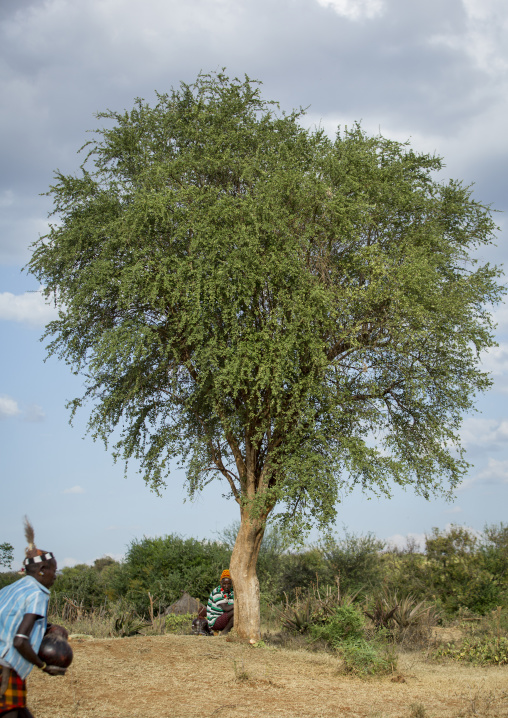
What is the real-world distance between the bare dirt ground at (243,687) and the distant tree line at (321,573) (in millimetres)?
8531

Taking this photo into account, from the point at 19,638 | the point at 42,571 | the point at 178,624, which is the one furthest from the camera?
the point at 178,624

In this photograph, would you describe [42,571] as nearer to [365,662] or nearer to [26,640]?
[26,640]

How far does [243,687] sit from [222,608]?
660 cm

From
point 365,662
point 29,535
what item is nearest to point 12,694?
point 29,535

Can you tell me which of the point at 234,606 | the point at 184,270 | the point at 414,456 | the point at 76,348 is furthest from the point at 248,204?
the point at 234,606

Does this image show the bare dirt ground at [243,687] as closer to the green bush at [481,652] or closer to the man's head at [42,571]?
the green bush at [481,652]

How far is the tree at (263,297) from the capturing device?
15.4 meters

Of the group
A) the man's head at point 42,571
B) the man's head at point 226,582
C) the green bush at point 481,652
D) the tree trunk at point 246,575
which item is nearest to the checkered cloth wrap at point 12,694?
the man's head at point 42,571

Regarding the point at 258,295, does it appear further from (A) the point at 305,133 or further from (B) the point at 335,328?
(A) the point at 305,133

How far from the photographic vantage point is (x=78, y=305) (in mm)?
16891

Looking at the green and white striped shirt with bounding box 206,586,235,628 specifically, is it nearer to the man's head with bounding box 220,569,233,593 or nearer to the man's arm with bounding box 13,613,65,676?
the man's head with bounding box 220,569,233,593

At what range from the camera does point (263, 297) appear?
16578 mm

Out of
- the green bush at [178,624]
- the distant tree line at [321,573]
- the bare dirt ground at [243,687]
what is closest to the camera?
the bare dirt ground at [243,687]

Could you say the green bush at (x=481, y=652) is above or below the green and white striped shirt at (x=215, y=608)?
below
